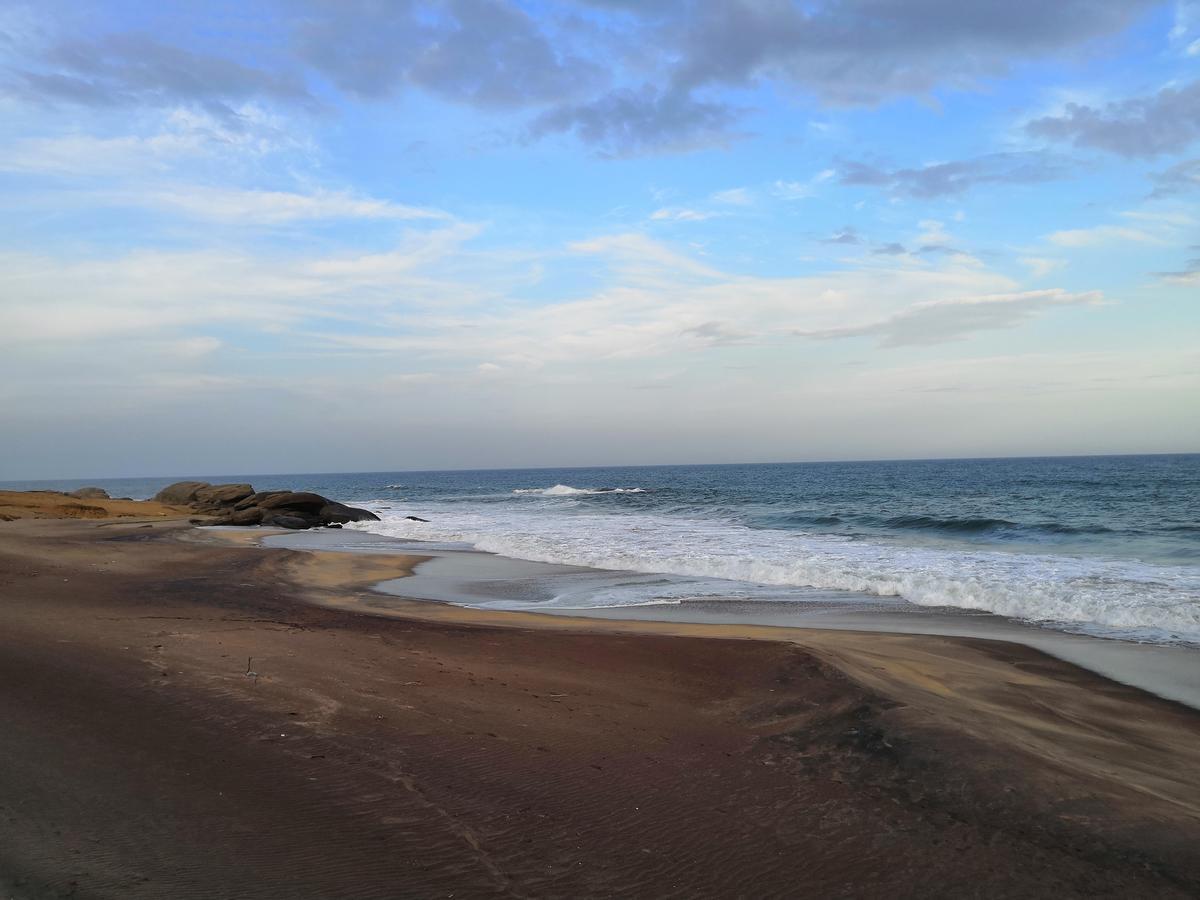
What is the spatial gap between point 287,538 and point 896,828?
28540mm

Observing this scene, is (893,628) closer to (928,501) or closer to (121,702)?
(121,702)

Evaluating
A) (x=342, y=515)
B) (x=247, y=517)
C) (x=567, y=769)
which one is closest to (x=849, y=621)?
(x=567, y=769)

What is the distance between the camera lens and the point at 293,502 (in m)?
38.7

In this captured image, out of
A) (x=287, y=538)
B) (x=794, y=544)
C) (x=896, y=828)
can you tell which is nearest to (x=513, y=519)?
(x=287, y=538)

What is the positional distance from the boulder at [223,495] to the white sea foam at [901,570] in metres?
19.7

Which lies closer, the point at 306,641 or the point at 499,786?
the point at 499,786

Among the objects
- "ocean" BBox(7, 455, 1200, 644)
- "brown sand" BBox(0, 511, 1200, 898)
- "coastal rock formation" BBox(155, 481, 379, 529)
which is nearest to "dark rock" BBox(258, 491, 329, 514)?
"coastal rock formation" BBox(155, 481, 379, 529)

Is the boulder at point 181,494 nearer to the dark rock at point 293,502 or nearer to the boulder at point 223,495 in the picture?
the boulder at point 223,495

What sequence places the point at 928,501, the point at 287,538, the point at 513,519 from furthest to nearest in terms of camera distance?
the point at 928,501 < the point at 513,519 < the point at 287,538

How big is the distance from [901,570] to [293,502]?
30.9m

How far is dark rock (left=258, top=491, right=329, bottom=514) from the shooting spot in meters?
38.5

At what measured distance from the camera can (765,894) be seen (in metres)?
3.96

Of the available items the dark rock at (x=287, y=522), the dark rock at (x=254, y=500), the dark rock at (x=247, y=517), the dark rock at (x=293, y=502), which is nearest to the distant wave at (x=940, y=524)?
the dark rock at (x=287, y=522)

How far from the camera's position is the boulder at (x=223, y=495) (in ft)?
142
